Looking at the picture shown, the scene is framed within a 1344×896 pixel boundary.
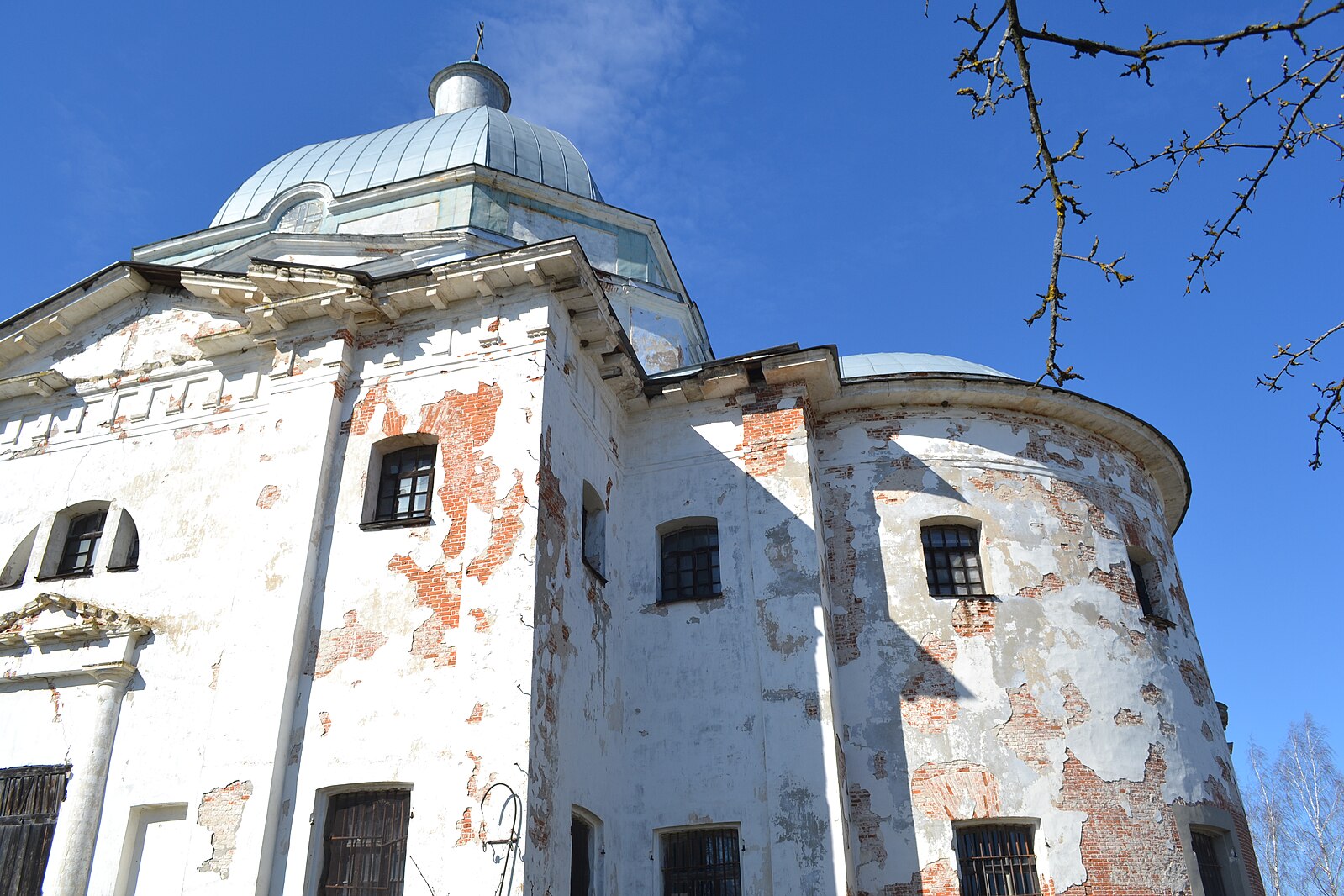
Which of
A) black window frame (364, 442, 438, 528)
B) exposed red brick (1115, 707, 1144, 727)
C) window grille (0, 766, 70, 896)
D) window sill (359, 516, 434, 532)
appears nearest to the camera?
window grille (0, 766, 70, 896)

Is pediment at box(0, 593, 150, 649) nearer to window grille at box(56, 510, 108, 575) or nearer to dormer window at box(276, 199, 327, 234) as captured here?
window grille at box(56, 510, 108, 575)

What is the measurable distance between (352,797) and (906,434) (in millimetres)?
8548

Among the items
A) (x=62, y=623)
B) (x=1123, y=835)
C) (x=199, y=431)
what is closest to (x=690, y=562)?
(x=1123, y=835)

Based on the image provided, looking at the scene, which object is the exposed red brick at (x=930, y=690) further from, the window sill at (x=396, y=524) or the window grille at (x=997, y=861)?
the window sill at (x=396, y=524)

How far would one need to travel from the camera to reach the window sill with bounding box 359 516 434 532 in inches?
467

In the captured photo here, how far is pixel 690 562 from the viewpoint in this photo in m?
14.2

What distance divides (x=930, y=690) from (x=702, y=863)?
3.49 meters

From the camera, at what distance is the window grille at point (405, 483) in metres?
12.4

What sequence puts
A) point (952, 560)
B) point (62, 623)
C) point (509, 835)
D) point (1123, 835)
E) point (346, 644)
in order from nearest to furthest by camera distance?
point (509, 835) < point (346, 644) < point (1123, 835) < point (62, 623) < point (952, 560)

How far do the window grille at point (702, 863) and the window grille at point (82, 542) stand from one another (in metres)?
8.12

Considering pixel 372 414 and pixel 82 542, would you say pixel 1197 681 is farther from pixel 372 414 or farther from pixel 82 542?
pixel 82 542

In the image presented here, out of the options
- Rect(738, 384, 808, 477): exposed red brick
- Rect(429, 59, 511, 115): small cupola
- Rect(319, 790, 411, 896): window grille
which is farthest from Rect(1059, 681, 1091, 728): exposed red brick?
Rect(429, 59, 511, 115): small cupola

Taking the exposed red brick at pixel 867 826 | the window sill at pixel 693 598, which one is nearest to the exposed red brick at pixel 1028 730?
the exposed red brick at pixel 867 826

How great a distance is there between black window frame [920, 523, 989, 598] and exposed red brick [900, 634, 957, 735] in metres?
0.80
